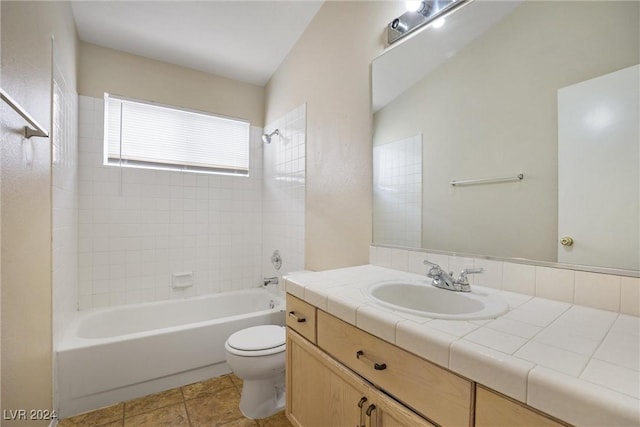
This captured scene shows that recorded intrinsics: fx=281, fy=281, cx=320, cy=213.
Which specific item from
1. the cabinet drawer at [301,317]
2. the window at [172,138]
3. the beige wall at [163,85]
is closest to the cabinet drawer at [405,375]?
the cabinet drawer at [301,317]

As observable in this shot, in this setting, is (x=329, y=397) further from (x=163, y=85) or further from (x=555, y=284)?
(x=163, y=85)

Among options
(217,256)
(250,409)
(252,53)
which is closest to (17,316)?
(250,409)

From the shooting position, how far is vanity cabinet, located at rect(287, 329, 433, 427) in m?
0.82

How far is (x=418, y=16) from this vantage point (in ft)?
4.59

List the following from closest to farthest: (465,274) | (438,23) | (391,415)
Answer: (391,415) → (465,274) → (438,23)

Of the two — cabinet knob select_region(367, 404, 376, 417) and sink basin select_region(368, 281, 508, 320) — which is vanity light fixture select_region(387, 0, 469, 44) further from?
cabinet knob select_region(367, 404, 376, 417)

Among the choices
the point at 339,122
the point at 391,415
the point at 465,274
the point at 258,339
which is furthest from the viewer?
the point at 339,122

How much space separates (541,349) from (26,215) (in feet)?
5.85

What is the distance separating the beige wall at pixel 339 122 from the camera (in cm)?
171

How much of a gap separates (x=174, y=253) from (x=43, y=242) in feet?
4.33

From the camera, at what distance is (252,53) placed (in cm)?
253

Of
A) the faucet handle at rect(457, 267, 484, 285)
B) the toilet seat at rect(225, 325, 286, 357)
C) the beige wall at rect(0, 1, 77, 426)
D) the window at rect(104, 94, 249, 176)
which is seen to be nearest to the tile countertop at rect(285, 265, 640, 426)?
the faucet handle at rect(457, 267, 484, 285)

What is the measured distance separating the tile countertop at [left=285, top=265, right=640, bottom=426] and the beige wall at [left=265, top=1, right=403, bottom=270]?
2.94 feet

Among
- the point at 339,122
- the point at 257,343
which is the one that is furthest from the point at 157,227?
the point at 339,122
